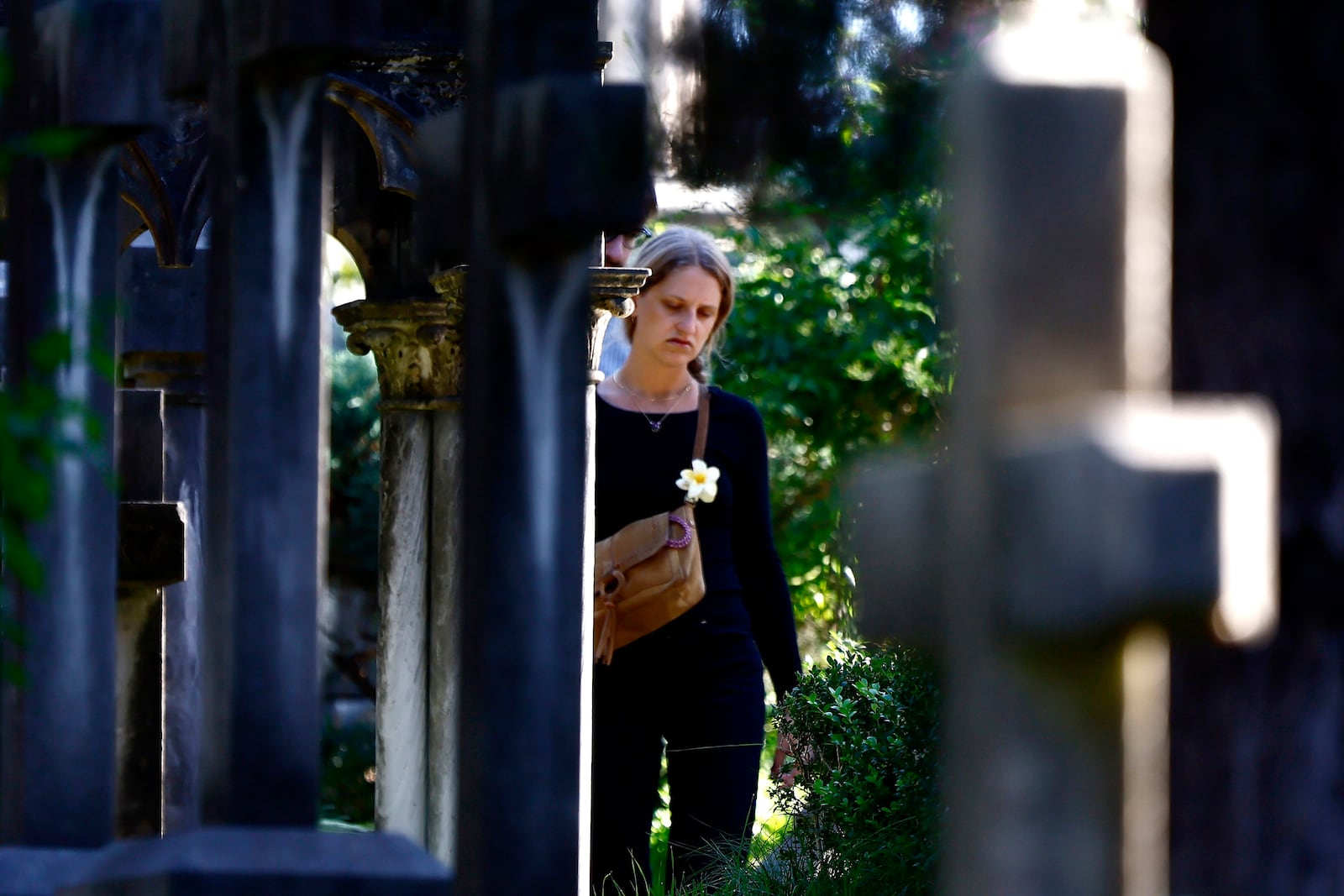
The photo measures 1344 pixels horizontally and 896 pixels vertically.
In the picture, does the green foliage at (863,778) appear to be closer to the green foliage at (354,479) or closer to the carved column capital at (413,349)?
the carved column capital at (413,349)

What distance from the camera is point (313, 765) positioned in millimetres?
1778

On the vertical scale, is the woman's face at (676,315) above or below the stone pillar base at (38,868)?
above

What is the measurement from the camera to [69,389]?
6.84ft

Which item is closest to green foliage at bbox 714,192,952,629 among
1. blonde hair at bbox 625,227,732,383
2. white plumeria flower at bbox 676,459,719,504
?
blonde hair at bbox 625,227,732,383

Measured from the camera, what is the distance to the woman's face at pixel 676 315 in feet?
14.0

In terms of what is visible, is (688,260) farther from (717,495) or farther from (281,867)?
(281,867)

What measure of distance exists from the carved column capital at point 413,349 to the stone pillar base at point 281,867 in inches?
95.9

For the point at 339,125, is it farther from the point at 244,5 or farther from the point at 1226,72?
the point at 1226,72

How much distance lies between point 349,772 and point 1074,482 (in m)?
9.62

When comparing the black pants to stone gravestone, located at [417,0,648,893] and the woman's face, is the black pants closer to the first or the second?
the woman's face

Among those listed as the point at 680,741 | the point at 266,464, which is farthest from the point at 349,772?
the point at 266,464

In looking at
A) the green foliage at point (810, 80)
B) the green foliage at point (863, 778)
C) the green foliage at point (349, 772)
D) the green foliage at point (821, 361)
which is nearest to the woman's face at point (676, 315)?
the green foliage at point (810, 80)

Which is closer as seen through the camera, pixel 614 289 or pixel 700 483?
pixel 614 289

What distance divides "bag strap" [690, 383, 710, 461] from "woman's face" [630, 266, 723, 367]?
11 centimetres
